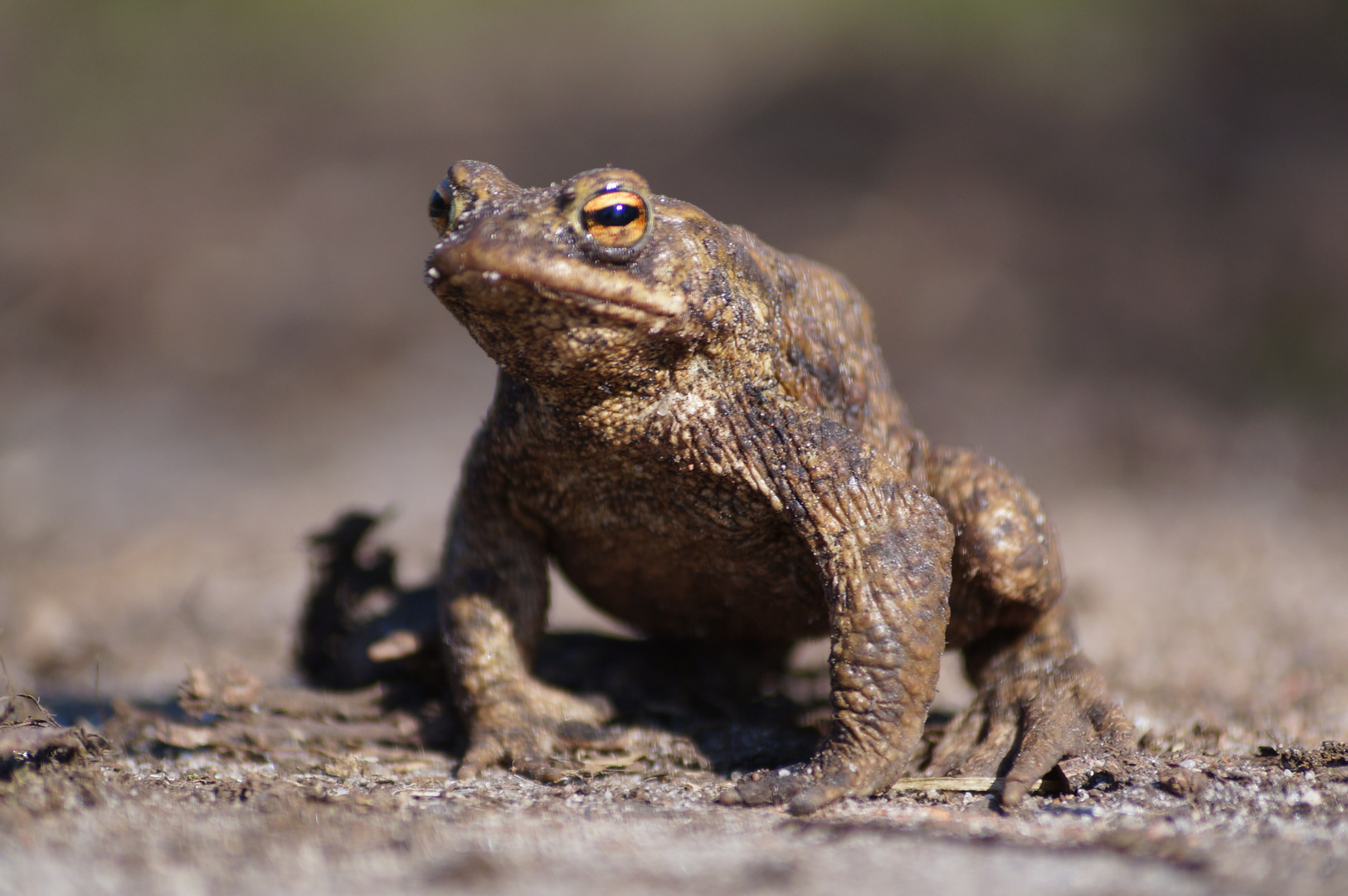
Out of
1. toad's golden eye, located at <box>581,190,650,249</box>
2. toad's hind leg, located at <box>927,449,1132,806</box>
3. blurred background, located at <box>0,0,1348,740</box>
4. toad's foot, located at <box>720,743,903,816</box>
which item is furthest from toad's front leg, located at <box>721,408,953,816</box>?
blurred background, located at <box>0,0,1348,740</box>

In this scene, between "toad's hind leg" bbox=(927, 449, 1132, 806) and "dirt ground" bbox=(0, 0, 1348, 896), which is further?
"toad's hind leg" bbox=(927, 449, 1132, 806)

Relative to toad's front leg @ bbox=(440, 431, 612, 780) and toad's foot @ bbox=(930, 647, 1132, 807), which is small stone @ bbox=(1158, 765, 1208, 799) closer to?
toad's foot @ bbox=(930, 647, 1132, 807)

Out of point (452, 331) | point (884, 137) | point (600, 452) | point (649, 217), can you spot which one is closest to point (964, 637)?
point (600, 452)

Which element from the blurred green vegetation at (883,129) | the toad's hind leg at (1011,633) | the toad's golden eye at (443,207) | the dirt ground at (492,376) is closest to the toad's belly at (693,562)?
the dirt ground at (492,376)

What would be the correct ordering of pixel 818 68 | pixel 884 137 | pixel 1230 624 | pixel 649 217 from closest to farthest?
pixel 649 217
pixel 1230 624
pixel 884 137
pixel 818 68

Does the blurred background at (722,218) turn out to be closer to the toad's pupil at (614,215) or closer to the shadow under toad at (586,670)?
the shadow under toad at (586,670)

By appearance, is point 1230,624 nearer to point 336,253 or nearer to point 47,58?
point 336,253
